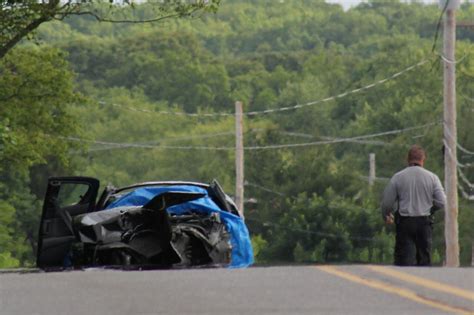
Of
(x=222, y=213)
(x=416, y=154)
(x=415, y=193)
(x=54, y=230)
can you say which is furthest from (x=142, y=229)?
(x=416, y=154)

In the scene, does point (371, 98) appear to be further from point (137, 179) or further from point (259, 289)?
point (259, 289)

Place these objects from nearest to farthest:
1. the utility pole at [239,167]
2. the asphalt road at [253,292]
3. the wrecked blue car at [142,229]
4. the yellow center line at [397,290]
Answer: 1. the yellow center line at [397,290]
2. the asphalt road at [253,292]
3. the wrecked blue car at [142,229]
4. the utility pole at [239,167]

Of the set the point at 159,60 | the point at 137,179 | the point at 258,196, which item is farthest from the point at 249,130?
the point at 159,60

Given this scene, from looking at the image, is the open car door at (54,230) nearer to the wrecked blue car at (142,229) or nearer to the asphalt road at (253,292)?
the wrecked blue car at (142,229)

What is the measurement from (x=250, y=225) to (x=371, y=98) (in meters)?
37.7

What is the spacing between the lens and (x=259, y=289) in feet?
18.1

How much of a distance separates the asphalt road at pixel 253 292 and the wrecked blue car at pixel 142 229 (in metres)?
4.45

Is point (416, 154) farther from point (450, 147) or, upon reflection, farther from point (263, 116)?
point (263, 116)

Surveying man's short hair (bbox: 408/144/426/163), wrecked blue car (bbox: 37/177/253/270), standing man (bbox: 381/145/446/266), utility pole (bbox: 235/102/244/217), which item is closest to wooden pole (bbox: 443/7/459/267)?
utility pole (bbox: 235/102/244/217)

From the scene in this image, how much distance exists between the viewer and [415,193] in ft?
47.3

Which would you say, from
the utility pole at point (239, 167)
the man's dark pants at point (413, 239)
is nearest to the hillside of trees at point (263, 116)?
the utility pole at point (239, 167)

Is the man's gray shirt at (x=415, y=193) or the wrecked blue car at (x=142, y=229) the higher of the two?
the man's gray shirt at (x=415, y=193)

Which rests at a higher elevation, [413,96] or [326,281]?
[413,96]

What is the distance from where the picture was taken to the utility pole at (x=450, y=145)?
39.2m
